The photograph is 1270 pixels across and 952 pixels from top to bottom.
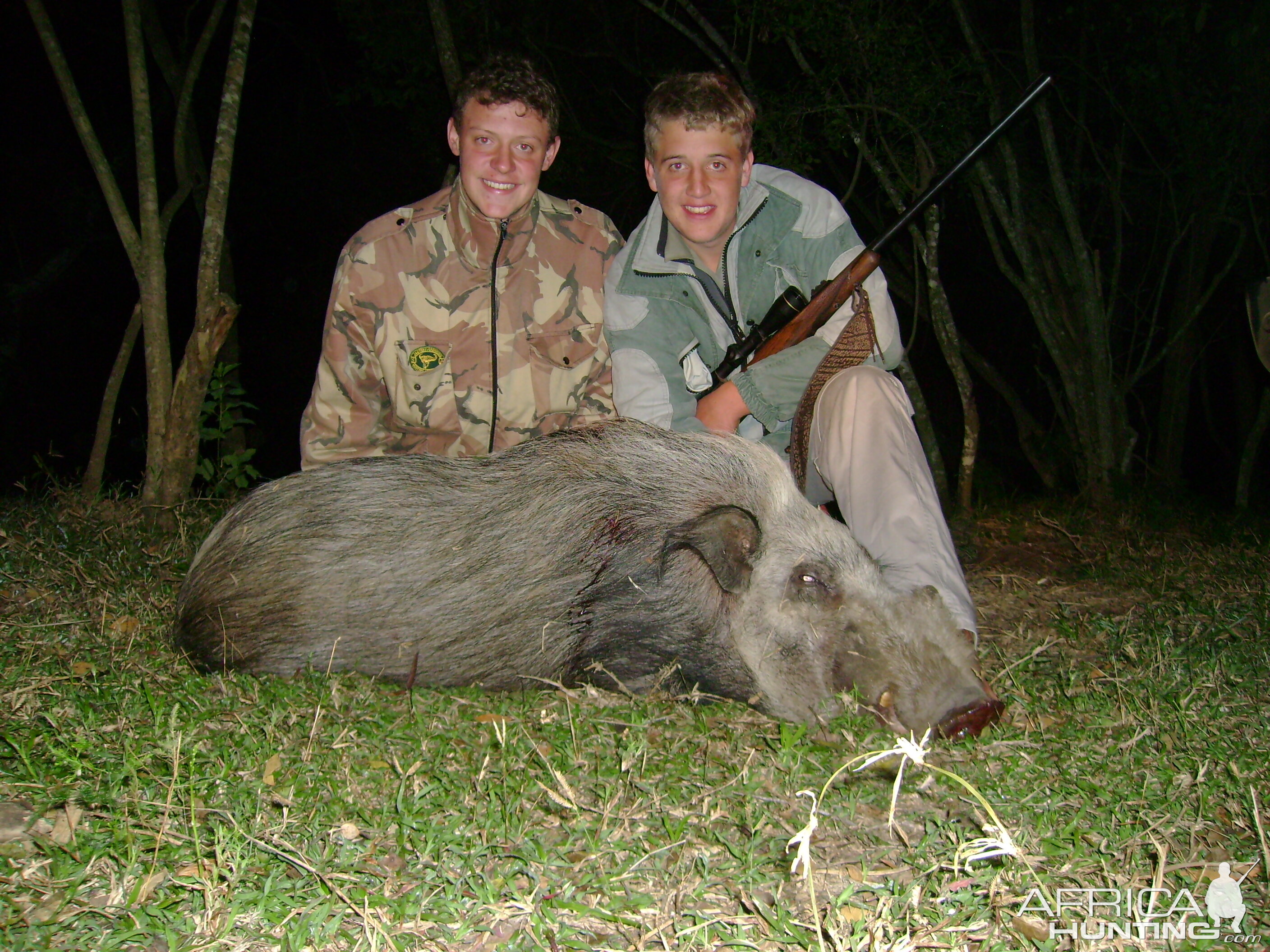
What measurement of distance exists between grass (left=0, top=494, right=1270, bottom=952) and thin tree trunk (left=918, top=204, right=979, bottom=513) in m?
2.67

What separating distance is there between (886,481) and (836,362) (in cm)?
54

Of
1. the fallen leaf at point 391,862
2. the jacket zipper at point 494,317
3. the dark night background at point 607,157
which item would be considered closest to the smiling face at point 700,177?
the jacket zipper at point 494,317

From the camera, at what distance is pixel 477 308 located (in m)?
3.72

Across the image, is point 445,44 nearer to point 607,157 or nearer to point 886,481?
point 607,157

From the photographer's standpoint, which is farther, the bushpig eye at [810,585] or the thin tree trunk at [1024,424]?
the thin tree trunk at [1024,424]

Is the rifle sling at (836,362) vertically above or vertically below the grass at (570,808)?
above

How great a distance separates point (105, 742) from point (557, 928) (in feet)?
3.77

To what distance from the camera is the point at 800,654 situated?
249 centimetres

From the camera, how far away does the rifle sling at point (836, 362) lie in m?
3.14

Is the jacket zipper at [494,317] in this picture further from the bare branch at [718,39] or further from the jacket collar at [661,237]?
the bare branch at [718,39]

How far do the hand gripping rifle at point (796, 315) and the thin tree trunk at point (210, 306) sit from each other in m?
2.21

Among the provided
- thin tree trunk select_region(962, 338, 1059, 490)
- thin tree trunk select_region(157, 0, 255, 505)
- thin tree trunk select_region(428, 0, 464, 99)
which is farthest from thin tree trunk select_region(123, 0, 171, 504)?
thin tree trunk select_region(962, 338, 1059, 490)

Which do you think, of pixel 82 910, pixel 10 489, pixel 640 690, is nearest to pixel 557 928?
pixel 82 910

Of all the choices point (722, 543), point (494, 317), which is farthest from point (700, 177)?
point (722, 543)
